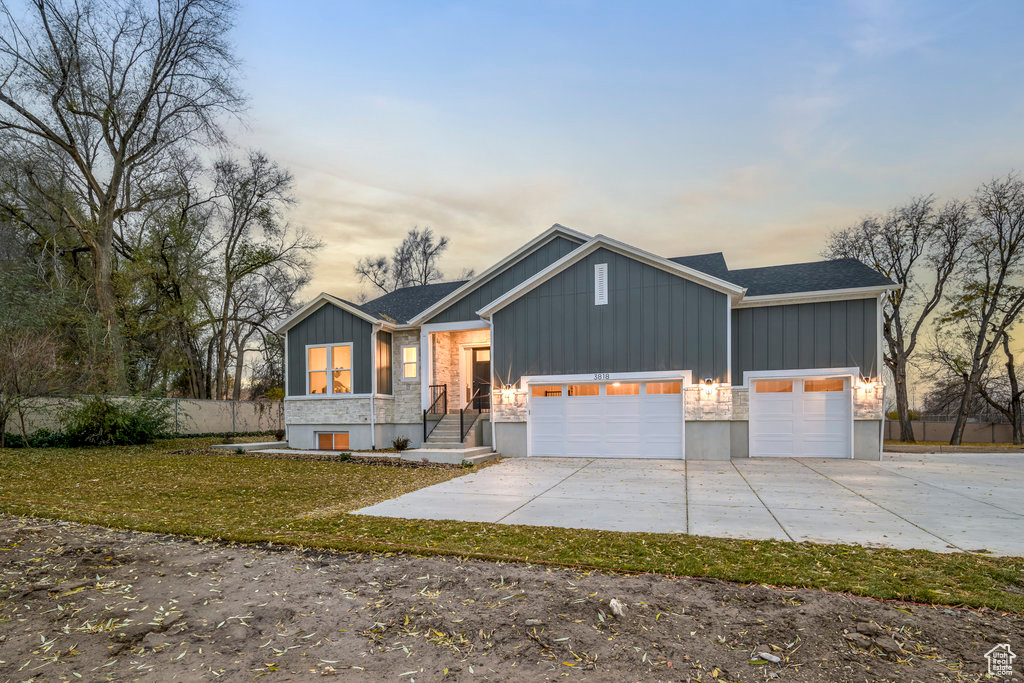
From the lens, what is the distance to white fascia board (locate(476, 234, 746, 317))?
12.7m

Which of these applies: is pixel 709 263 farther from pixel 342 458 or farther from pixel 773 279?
pixel 342 458

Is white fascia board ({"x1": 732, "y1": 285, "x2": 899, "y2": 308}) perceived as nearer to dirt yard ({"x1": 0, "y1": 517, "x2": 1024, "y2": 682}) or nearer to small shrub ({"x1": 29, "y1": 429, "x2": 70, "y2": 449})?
dirt yard ({"x1": 0, "y1": 517, "x2": 1024, "y2": 682})

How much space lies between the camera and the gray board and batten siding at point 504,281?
15.7m

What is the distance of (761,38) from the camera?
13.1 metres

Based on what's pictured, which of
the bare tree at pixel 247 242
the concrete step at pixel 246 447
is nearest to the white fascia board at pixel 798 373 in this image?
the concrete step at pixel 246 447

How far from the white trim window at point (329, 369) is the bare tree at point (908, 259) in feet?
75.3

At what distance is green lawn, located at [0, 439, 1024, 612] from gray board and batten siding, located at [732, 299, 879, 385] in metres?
8.70

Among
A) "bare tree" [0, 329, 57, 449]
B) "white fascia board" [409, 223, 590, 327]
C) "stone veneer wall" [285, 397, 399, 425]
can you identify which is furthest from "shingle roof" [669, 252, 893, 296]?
"bare tree" [0, 329, 57, 449]

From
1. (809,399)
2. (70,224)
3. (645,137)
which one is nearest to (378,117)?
(645,137)

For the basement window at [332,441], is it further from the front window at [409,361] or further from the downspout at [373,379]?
the front window at [409,361]

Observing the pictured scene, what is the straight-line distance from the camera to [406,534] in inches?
222

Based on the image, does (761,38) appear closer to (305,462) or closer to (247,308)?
(305,462)

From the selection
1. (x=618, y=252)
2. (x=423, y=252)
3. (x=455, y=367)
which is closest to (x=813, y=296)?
(x=618, y=252)

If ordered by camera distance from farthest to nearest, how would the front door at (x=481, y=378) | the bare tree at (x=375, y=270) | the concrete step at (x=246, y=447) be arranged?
1. the bare tree at (x=375, y=270)
2. the front door at (x=481, y=378)
3. the concrete step at (x=246, y=447)
